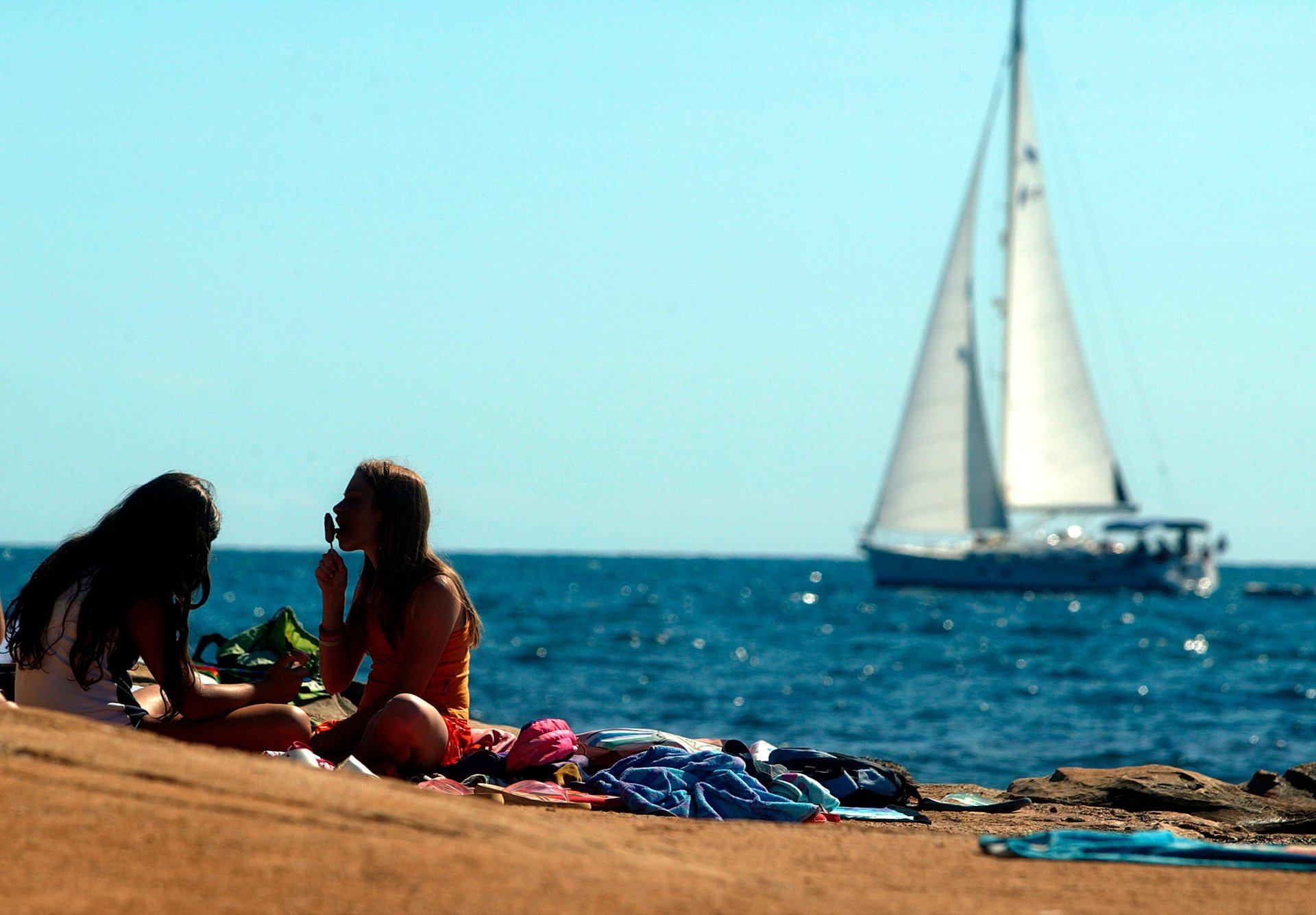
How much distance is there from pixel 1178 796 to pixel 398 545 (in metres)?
3.87

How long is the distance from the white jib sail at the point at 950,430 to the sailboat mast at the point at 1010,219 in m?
0.78

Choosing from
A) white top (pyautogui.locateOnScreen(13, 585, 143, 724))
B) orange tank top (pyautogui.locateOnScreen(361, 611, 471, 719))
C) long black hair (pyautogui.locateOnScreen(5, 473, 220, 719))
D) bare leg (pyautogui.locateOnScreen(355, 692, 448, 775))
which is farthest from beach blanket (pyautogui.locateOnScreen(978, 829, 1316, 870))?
white top (pyautogui.locateOnScreen(13, 585, 143, 724))

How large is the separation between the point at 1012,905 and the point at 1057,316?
38947 mm

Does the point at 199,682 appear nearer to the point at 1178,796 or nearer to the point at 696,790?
the point at 696,790

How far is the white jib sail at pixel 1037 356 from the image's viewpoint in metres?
40.3

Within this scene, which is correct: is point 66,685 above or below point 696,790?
above

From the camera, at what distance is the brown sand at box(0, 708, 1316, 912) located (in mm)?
2922

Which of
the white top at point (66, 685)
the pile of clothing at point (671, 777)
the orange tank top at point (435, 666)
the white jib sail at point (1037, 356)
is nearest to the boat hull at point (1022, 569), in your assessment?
the white jib sail at point (1037, 356)

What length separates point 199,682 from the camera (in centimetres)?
474

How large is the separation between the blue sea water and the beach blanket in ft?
23.0

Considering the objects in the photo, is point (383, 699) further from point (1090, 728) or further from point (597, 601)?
point (597, 601)

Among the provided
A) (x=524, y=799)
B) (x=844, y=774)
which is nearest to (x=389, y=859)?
(x=524, y=799)

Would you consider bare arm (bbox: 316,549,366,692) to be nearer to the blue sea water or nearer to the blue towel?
the blue towel

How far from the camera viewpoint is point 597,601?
4481 cm
